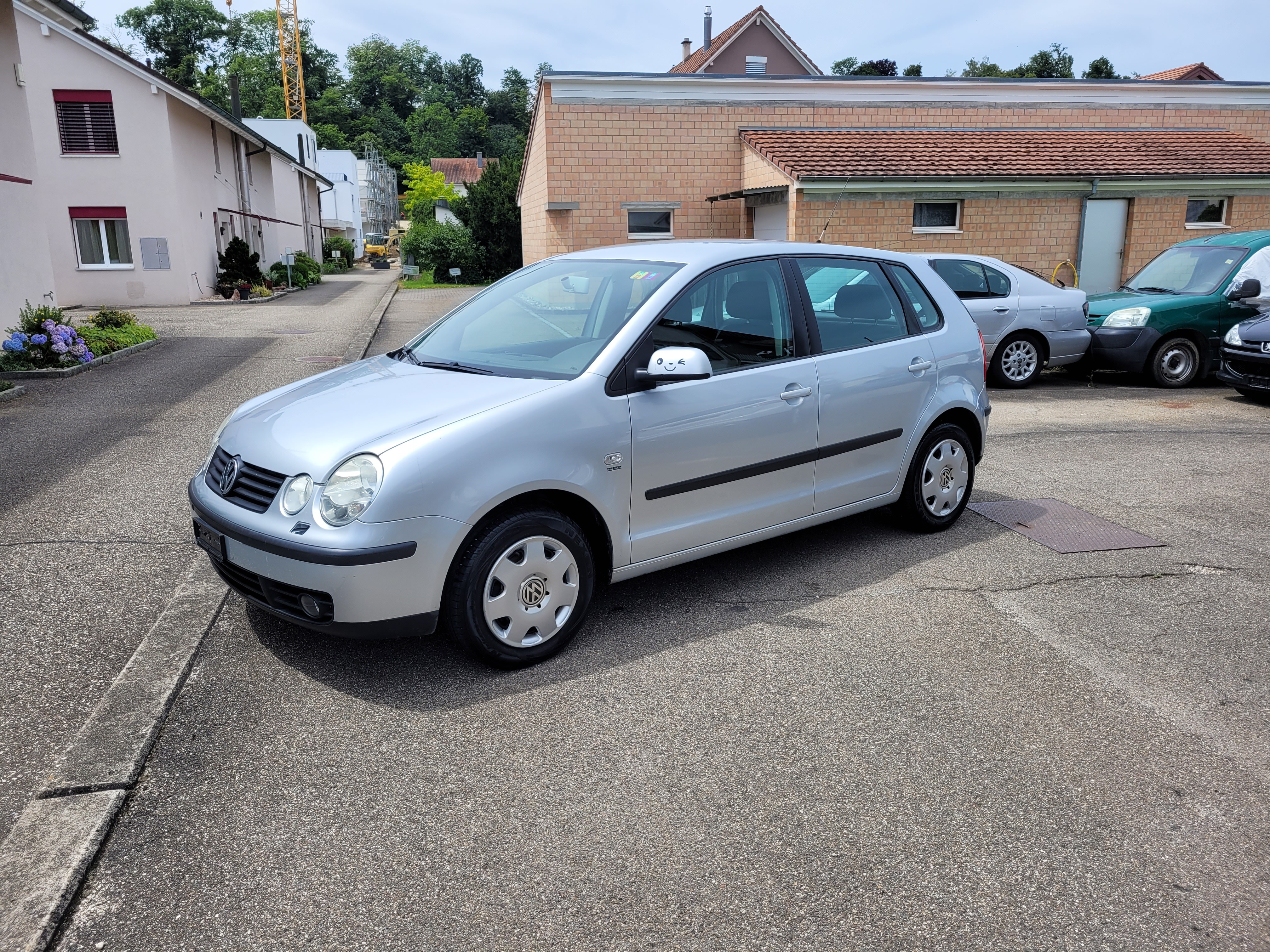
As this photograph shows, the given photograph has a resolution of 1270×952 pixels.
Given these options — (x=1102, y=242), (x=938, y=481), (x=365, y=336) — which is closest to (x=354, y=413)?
(x=938, y=481)

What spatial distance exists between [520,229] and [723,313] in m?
37.3

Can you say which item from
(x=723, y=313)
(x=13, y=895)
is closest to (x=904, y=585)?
(x=723, y=313)

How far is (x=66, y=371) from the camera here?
1184cm

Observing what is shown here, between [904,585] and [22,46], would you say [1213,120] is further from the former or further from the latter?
[22,46]

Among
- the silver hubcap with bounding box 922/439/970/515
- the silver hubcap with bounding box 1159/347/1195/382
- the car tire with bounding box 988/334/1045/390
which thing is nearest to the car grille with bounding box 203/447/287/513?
the silver hubcap with bounding box 922/439/970/515

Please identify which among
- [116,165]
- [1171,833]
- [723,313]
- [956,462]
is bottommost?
[1171,833]

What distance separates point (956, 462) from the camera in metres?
5.84

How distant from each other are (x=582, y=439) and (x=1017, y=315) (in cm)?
902

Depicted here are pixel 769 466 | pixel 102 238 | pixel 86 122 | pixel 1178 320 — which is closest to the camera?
pixel 769 466

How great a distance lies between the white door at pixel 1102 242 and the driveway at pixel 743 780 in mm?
16053

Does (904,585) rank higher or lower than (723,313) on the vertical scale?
lower

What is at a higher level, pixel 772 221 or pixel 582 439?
pixel 772 221

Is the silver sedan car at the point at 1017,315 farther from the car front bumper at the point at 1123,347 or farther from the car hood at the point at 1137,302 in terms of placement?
the car hood at the point at 1137,302

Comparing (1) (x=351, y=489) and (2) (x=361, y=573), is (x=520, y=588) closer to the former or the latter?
(2) (x=361, y=573)
